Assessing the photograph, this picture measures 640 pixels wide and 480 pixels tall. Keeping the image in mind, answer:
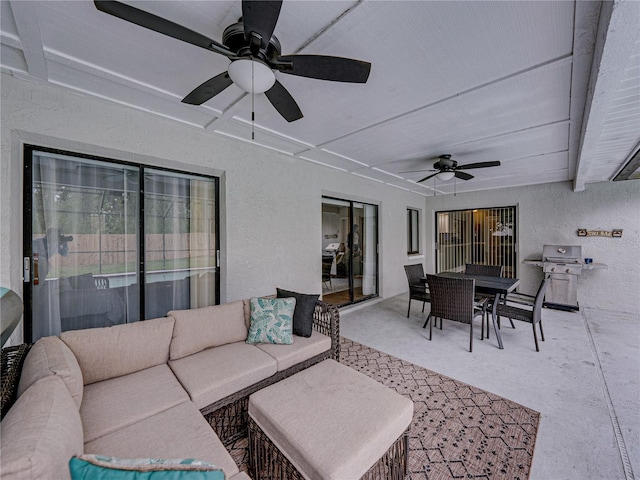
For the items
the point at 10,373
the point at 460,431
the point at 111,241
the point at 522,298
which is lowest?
the point at 460,431

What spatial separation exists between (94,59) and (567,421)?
4.32 metres

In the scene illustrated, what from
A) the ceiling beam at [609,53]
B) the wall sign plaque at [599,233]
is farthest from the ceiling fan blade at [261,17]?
the wall sign plaque at [599,233]

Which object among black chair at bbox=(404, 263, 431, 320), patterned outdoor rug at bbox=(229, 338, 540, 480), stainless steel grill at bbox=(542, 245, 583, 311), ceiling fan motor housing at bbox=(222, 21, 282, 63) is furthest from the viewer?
stainless steel grill at bbox=(542, 245, 583, 311)

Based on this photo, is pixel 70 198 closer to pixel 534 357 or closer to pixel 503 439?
pixel 503 439

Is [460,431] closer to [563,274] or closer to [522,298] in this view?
[563,274]

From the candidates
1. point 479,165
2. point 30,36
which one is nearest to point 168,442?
point 30,36

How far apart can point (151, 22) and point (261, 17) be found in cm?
49

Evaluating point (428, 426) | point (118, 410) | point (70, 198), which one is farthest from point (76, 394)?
point (428, 426)

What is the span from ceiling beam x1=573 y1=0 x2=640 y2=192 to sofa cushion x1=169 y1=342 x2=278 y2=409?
278cm

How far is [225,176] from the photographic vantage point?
3.23 meters

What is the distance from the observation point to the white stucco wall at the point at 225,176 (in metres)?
2.05

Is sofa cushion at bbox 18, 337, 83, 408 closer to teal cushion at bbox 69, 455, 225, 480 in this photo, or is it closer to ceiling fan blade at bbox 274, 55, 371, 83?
teal cushion at bbox 69, 455, 225, 480

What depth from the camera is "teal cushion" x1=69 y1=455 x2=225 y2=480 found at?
0.79 meters

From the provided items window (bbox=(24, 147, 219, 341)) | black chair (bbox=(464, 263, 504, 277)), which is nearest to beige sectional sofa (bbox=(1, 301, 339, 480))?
window (bbox=(24, 147, 219, 341))
